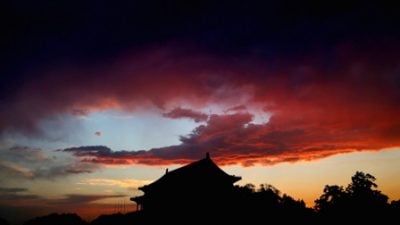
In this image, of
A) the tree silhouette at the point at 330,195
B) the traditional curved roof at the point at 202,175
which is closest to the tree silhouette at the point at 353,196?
the tree silhouette at the point at 330,195

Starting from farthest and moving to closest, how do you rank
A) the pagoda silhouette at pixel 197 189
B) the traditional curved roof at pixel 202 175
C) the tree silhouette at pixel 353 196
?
the tree silhouette at pixel 353 196, the traditional curved roof at pixel 202 175, the pagoda silhouette at pixel 197 189

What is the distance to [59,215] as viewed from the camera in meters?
99.6

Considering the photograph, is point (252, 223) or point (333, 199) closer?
point (252, 223)

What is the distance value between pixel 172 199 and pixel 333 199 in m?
63.9

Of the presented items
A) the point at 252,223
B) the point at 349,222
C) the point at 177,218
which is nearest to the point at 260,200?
the point at 252,223

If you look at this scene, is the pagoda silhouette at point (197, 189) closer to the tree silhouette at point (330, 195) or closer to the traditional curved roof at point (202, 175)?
the traditional curved roof at point (202, 175)

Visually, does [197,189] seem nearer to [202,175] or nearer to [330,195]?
[202,175]

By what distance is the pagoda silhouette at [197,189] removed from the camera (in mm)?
30406

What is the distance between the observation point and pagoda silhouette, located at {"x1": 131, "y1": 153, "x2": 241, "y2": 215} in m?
30.4

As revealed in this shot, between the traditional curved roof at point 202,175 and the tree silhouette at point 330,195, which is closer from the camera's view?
the traditional curved roof at point 202,175

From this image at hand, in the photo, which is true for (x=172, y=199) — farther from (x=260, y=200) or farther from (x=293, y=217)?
(x=293, y=217)

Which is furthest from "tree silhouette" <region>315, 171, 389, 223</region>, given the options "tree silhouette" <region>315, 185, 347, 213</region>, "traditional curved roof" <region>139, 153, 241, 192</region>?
"traditional curved roof" <region>139, 153, 241, 192</region>

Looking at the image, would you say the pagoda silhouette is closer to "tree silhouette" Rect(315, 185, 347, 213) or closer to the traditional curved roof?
the traditional curved roof

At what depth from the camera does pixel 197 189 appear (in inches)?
1208
